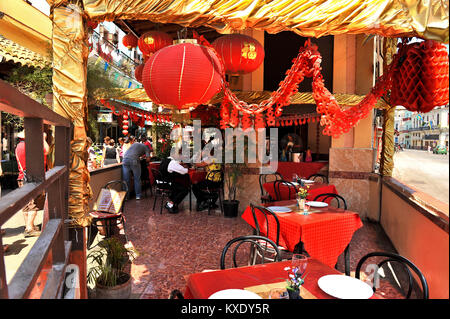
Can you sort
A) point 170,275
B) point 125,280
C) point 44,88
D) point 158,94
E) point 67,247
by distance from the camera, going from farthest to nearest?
point 44,88 → point 170,275 → point 125,280 → point 158,94 → point 67,247

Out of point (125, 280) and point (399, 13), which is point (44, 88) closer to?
point (125, 280)

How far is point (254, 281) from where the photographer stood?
7.08 feet

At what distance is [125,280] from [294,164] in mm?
6165

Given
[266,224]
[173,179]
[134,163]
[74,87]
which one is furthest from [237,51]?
[134,163]

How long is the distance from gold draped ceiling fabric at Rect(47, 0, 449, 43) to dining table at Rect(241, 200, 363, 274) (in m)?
2.09

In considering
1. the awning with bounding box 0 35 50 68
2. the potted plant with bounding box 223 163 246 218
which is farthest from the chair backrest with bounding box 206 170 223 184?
the awning with bounding box 0 35 50 68

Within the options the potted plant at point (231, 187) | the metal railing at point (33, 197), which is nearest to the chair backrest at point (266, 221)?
the metal railing at point (33, 197)

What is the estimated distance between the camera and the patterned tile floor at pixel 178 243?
371 centimetres

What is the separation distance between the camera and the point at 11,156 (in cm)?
993

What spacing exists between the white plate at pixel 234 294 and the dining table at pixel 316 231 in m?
1.76

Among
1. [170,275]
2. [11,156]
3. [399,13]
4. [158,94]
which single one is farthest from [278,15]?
[11,156]

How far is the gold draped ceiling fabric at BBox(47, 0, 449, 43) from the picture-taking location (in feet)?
7.99

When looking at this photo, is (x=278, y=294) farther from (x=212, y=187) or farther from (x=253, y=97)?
(x=212, y=187)

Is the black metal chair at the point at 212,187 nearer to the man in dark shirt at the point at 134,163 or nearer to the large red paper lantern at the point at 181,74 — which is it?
the man in dark shirt at the point at 134,163
